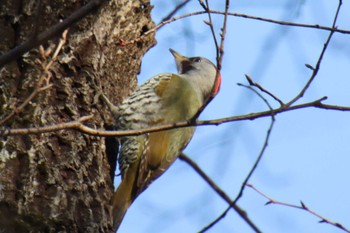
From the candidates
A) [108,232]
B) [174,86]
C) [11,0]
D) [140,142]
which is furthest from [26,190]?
[174,86]

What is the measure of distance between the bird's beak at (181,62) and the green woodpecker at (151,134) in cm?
41

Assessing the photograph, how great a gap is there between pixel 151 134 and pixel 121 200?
67 cm

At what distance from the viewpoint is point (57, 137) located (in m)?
3.28

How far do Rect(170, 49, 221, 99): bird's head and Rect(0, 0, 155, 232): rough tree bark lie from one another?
4.11ft

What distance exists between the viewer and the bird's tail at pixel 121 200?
3.79 metres

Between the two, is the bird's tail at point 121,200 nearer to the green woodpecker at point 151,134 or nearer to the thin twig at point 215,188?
the green woodpecker at point 151,134

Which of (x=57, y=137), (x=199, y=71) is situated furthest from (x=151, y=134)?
(x=57, y=137)

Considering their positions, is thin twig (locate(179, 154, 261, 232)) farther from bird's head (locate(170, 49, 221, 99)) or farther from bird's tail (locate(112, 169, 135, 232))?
bird's head (locate(170, 49, 221, 99))

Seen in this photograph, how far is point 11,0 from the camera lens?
3.48 metres

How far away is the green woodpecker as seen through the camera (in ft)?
13.4

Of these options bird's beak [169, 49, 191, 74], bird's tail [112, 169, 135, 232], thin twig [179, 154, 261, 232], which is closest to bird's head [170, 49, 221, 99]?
bird's beak [169, 49, 191, 74]

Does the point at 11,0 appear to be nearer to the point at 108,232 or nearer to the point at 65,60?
the point at 65,60

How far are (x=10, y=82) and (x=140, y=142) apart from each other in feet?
3.89

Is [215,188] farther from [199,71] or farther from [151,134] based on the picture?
[199,71]
